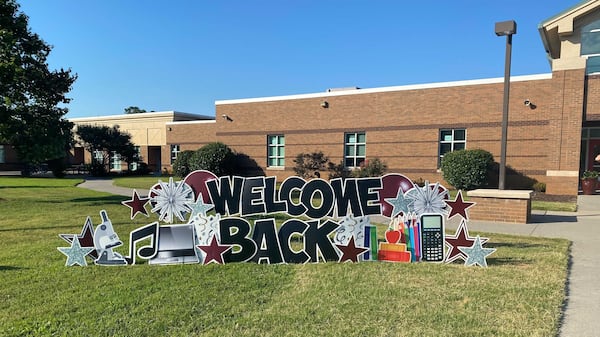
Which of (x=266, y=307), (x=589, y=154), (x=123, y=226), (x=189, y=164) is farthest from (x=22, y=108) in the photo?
(x=589, y=154)

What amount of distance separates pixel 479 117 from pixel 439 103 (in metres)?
2.01

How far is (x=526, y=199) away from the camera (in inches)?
401

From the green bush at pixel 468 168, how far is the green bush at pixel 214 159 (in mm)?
13564

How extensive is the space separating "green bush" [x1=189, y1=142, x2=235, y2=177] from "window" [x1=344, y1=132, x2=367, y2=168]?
7662 millimetres

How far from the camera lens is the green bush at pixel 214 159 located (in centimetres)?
2552

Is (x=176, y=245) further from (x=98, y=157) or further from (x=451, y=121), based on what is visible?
(x=98, y=157)

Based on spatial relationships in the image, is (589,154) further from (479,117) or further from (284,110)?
(284,110)

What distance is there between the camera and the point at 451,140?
801 inches

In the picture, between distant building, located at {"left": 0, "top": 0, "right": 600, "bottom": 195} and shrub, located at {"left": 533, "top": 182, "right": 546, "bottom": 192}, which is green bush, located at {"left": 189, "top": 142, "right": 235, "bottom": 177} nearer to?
distant building, located at {"left": 0, "top": 0, "right": 600, "bottom": 195}

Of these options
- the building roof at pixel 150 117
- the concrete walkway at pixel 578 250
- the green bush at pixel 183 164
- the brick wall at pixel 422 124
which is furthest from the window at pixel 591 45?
the building roof at pixel 150 117

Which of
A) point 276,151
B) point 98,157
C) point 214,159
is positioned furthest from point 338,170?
point 98,157

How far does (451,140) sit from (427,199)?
49.3ft

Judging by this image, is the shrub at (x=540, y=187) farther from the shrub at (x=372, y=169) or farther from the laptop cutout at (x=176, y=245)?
the laptop cutout at (x=176, y=245)

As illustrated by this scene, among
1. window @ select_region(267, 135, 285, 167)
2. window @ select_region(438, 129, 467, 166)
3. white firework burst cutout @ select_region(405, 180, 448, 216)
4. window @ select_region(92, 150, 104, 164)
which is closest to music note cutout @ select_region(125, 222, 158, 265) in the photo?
white firework burst cutout @ select_region(405, 180, 448, 216)
